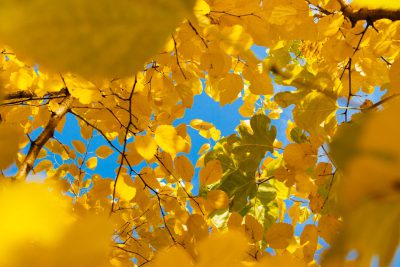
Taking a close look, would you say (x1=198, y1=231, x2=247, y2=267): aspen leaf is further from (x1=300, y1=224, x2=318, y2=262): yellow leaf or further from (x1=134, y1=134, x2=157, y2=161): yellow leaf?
(x1=300, y1=224, x2=318, y2=262): yellow leaf

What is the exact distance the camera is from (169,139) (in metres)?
1.00

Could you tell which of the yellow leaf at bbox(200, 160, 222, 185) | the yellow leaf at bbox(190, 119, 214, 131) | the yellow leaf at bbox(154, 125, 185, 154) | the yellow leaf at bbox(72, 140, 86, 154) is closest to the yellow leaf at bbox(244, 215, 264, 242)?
the yellow leaf at bbox(200, 160, 222, 185)

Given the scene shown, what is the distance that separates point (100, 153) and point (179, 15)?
1460 millimetres

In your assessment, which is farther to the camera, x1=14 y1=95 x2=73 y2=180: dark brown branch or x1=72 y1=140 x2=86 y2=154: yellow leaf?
x1=72 y1=140 x2=86 y2=154: yellow leaf

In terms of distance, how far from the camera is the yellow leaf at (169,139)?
0.98 m

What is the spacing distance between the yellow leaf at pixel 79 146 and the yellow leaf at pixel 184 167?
62cm

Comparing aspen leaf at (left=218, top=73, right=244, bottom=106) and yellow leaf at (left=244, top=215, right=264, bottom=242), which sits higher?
aspen leaf at (left=218, top=73, right=244, bottom=106)

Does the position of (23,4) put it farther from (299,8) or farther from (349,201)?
(299,8)

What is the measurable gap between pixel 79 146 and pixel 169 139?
75 cm

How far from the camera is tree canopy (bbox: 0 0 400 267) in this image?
14 cm

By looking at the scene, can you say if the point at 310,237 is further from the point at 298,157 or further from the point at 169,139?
the point at 169,139

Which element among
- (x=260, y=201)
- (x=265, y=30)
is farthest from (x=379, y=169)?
(x=260, y=201)

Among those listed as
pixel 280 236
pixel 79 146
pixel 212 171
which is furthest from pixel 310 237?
pixel 79 146

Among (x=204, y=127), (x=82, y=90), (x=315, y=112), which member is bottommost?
(x=315, y=112)
